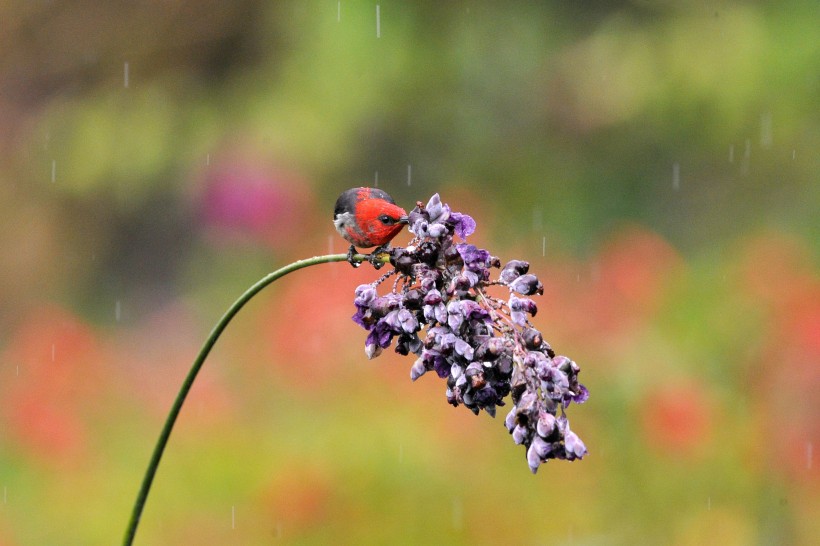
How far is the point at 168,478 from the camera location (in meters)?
3.90

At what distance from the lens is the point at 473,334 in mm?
1116

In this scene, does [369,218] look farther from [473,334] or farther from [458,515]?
[458,515]

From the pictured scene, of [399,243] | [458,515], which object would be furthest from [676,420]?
[399,243]

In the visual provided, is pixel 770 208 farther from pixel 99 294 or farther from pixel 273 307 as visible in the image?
pixel 99 294

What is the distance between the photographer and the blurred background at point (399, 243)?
367cm

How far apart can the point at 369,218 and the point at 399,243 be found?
11.5 ft

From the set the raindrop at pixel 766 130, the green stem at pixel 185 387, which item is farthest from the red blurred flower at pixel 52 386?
the raindrop at pixel 766 130

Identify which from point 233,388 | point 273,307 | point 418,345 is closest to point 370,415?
point 233,388

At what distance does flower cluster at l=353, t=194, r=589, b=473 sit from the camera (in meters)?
1.06

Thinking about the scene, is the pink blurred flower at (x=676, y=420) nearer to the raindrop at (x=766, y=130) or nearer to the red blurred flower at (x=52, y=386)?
the red blurred flower at (x=52, y=386)

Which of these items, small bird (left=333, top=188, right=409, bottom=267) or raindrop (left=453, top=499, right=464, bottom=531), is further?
raindrop (left=453, top=499, right=464, bottom=531)

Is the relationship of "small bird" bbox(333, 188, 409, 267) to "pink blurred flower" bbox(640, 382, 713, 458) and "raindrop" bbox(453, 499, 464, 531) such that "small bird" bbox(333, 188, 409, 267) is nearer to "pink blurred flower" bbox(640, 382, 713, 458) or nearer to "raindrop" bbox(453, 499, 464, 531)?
"raindrop" bbox(453, 499, 464, 531)

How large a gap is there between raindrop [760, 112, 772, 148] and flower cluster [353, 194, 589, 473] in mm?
5032

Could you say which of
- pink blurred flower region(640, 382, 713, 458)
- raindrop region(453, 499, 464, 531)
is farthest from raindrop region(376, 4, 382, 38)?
raindrop region(453, 499, 464, 531)
